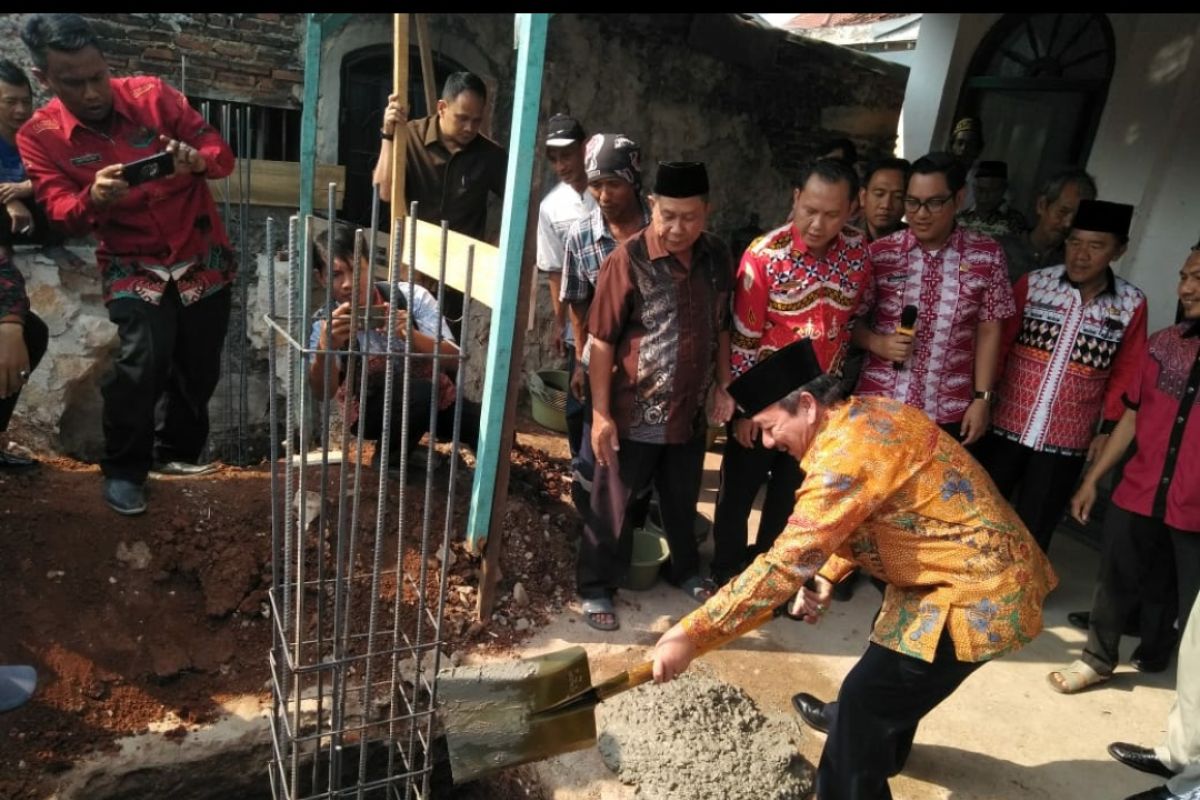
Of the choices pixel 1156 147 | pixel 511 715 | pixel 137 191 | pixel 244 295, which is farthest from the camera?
pixel 1156 147

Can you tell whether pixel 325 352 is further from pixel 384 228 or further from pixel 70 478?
pixel 384 228

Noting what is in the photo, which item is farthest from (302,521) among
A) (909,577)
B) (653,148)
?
(653,148)

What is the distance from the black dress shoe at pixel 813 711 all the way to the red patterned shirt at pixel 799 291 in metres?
1.27

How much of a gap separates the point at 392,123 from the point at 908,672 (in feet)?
9.21

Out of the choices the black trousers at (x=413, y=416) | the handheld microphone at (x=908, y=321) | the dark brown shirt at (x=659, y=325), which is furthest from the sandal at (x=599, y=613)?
the handheld microphone at (x=908, y=321)

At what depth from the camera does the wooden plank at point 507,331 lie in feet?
8.88

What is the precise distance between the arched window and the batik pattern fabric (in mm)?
4254

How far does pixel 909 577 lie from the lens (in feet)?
7.06

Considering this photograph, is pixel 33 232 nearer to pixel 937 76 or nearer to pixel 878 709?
pixel 878 709

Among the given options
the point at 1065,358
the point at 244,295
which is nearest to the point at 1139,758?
the point at 1065,358

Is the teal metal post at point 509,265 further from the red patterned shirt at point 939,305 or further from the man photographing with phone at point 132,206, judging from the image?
the red patterned shirt at point 939,305

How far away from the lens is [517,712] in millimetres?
2348

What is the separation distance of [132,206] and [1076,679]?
4.25 meters

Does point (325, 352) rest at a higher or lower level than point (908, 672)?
higher
